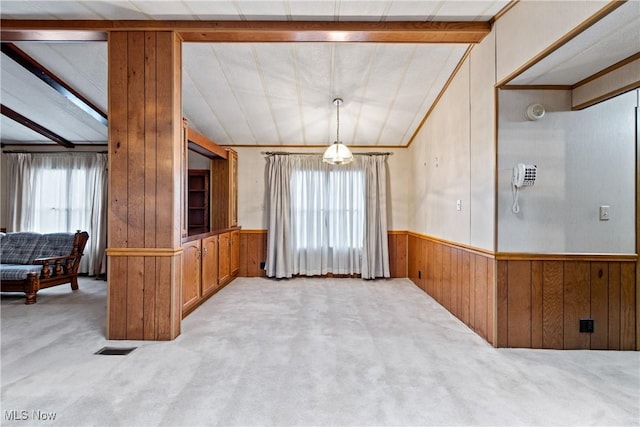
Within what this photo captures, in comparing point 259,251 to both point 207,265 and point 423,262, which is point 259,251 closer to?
point 207,265

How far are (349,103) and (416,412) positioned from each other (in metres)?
3.69

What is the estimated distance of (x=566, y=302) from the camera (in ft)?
8.94

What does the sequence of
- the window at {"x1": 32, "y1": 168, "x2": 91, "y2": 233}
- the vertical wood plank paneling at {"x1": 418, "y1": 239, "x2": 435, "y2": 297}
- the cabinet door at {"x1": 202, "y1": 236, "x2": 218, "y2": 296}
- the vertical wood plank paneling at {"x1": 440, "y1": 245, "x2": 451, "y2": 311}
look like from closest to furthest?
the vertical wood plank paneling at {"x1": 440, "y1": 245, "x2": 451, "y2": 311} < the cabinet door at {"x1": 202, "y1": 236, "x2": 218, "y2": 296} < the vertical wood plank paneling at {"x1": 418, "y1": 239, "x2": 435, "y2": 297} < the window at {"x1": 32, "y1": 168, "x2": 91, "y2": 233}

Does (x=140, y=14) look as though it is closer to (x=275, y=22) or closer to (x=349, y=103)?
(x=275, y=22)

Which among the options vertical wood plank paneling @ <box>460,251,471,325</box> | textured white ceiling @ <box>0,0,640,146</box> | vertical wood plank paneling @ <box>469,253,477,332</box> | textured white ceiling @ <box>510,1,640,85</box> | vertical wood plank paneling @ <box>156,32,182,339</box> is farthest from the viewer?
vertical wood plank paneling @ <box>460,251,471,325</box>

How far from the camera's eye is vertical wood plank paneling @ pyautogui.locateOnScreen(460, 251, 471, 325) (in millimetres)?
3277

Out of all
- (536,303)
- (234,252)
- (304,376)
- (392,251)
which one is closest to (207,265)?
(234,252)

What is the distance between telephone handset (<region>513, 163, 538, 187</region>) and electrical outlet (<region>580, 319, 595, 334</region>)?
1.26 metres

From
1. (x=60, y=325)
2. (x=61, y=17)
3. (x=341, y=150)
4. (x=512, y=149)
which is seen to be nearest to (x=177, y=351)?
(x=60, y=325)

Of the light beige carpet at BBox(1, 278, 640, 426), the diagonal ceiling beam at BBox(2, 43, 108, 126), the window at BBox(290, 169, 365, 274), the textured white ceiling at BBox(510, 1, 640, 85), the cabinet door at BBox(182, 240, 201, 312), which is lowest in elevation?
the light beige carpet at BBox(1, 278, 640, 426)

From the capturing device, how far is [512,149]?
9.04 feet

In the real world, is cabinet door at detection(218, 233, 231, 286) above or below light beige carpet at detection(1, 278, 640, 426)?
above

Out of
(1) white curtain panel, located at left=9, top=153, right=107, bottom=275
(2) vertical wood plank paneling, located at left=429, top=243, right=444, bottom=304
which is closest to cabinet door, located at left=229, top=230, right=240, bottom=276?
(1) white curtain panel, located at left=9, top=153, right=107, bottom=275

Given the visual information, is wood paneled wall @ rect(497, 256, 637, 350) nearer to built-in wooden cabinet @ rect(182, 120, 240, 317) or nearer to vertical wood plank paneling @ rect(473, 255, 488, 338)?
vertical wood plank paneling @ rect(473, 255, 488, 338)
